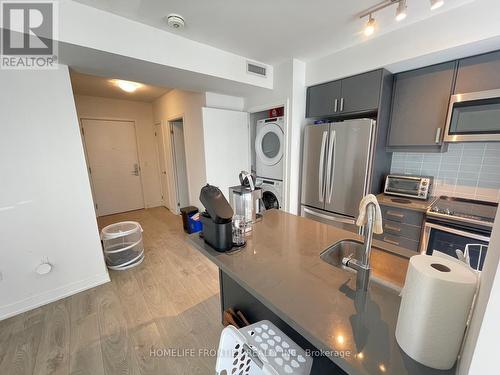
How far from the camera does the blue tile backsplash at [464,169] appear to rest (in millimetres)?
1844

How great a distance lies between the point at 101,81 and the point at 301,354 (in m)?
4.02

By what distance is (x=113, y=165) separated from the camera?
170 inches

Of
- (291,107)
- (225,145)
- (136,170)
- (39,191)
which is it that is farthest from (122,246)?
(291,107)

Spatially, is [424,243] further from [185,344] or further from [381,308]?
[185,344]

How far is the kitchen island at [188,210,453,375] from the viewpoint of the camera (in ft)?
2.00

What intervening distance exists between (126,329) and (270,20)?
2.89m

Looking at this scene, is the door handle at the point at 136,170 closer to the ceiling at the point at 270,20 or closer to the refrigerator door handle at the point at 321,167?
the ceiling at the point at 270,20

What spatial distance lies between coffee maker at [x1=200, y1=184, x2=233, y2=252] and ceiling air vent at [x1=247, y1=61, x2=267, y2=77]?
6.30 ft

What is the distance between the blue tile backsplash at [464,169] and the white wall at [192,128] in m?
2.72

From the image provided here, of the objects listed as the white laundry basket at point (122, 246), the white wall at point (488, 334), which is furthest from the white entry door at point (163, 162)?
the white wall at point (488, 334)

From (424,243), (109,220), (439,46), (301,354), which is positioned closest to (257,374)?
(301,354)

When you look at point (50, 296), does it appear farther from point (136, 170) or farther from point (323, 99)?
point (323, 99)

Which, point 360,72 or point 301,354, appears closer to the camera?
point 301,354

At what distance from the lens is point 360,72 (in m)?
2.10
